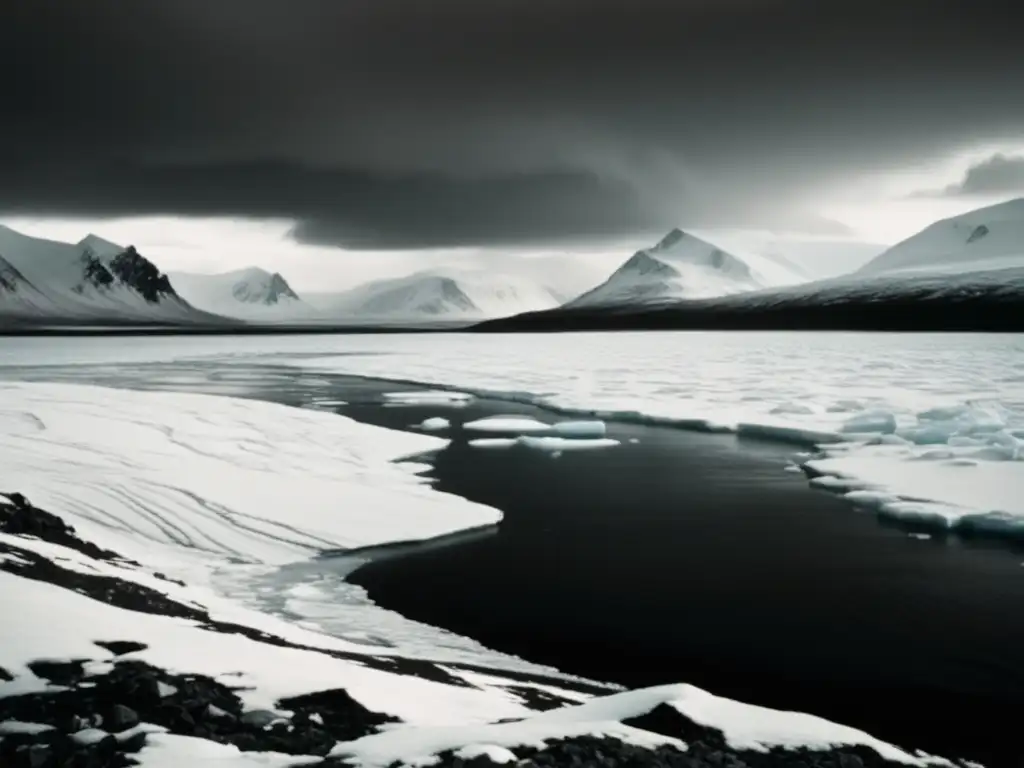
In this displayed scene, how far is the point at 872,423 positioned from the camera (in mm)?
21719

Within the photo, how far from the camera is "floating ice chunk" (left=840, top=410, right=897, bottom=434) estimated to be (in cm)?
2141

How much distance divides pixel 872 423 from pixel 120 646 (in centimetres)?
1886

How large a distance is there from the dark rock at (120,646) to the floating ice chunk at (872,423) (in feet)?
60.6

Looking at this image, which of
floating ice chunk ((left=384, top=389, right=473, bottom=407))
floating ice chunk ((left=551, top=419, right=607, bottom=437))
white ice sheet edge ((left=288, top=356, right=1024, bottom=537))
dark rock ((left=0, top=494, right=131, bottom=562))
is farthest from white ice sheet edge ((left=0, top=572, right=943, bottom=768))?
floating ice chunk ((left=384, top=389, right=473, bottom=407))

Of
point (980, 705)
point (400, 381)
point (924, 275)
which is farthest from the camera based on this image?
point (924, 275)

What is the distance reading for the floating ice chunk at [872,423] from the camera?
21.4 m

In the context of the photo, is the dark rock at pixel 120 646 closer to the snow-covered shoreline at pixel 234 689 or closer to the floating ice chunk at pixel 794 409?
→ the snow-covered shoreline at pixel 234 689

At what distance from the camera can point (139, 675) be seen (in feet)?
19.1

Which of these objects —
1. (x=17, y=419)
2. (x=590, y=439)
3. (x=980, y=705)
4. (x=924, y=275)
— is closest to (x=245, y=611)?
(x=980, y=705)

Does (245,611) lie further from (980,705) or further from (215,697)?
(980,705)

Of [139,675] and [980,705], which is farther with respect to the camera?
[980,705]

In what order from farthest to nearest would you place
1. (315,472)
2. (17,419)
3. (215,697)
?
(17,419) → (315,472) → (215,697)

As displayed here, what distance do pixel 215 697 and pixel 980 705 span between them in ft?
18.7

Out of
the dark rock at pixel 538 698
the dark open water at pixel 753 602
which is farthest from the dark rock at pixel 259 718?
the dark open water at pixel 753 602
